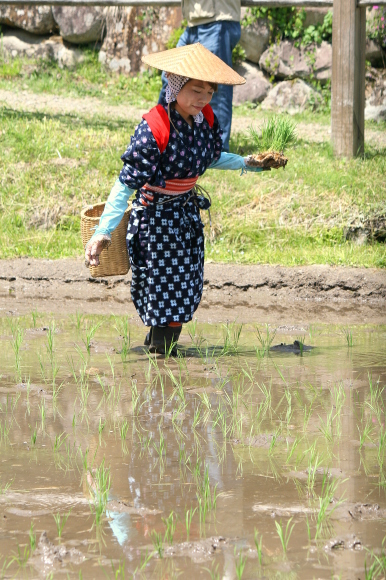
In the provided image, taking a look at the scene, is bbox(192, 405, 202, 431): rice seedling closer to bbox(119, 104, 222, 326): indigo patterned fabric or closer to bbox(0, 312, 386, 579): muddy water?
bbox(0, 312, 386, 579): muddy water

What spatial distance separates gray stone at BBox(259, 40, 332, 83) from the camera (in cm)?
1072

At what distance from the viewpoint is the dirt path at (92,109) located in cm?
895

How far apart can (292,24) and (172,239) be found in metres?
7.15

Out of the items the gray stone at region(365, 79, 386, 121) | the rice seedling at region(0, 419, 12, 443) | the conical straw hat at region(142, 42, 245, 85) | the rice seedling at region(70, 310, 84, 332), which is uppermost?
the gray stone at region(365, 79, 386, 121)

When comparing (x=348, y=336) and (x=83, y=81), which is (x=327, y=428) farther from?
(x=83, y=81)

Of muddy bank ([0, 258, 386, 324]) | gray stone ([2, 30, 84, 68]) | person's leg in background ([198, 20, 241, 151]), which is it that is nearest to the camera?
muddy bank ([0, 258, 386, 324])

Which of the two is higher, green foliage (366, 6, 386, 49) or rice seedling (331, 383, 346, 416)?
green foliage (366, 6, 386, 49)

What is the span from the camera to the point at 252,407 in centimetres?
366

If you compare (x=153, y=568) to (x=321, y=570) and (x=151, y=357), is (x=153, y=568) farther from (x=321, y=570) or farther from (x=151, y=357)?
(x=151, y=357)

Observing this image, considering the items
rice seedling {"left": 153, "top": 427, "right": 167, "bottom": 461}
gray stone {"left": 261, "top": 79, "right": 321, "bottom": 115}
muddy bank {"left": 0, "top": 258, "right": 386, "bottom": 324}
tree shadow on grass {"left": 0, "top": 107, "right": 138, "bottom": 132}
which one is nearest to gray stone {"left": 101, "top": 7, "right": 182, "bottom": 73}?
gray stone {"left": 261, "top": 79, "right": 321, "bottom": 115}

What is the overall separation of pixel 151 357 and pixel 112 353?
24cm

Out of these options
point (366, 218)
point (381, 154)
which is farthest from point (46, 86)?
point (366, 218)

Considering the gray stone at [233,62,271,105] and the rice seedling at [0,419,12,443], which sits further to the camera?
the gray stone at [233,62,271,105]

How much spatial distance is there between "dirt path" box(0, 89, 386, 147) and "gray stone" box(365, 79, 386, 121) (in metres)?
0.69
